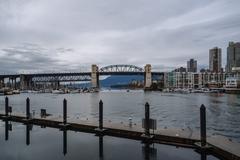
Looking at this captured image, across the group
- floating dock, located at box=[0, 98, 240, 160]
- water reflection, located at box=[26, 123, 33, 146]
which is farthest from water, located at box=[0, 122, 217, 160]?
floating dock, located at box=[0, 98, 240, 160]

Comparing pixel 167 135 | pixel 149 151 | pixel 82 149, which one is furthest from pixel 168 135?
pixel 82 149

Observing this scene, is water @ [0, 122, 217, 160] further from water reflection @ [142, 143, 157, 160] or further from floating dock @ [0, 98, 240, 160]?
floating dock @ [0, 98, 240, 160]

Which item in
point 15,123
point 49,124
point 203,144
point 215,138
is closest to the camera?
point 203,144

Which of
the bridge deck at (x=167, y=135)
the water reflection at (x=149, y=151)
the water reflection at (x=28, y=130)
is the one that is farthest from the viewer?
the water reflection at (x=28, y=130)

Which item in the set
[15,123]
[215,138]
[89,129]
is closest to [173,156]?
[215,138]

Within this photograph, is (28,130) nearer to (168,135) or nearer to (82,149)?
(82,149)

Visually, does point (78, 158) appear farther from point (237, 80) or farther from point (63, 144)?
point (237, 80)

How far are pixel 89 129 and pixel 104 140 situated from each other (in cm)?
336

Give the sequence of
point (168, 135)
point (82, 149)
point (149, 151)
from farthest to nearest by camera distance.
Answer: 1. point (168, 135)
2. point (82, 149)
3. point (149, 151)

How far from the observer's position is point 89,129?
2392 cm

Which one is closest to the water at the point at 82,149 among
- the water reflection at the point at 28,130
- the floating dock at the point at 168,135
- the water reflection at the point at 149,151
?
the water reflection at the point at 149,151

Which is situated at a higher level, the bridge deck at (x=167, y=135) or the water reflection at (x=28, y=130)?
the bridge deck at (x=167, y=135)

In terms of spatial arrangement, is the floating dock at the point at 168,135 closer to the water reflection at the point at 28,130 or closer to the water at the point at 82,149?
the water at the point at 82,149

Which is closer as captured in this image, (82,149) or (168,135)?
(82,149)
